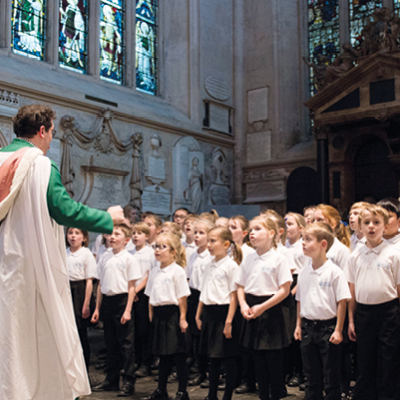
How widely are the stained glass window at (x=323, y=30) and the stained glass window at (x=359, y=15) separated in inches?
16.1

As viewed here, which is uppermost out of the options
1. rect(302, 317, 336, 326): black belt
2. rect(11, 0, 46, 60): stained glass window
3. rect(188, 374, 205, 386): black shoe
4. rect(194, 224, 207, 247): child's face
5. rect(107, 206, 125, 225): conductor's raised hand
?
rect(11, 0, 46, 60): stained glass window

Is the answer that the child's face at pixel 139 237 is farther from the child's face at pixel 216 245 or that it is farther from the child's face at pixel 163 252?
the child's face at pixel 216 245

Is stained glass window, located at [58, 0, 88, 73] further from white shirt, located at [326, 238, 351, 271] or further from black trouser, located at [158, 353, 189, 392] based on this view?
white shirt, located at [326, 238, 351, 271]

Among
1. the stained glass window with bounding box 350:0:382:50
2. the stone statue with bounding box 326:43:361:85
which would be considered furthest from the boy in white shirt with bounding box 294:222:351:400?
the stained glass window with bounding box 350:0:382:50

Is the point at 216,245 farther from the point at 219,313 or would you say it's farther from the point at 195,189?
the point at 195,189

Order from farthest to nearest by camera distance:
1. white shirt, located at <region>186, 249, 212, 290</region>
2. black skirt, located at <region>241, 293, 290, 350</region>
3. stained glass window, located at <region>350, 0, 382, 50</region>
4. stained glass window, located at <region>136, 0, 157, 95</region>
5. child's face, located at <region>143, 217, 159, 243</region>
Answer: stained glass window, located at <region>350, 0, 382, 50</region> < stained glass window, located at <region>136, 0, 157, 95</region> < child's face, located at <region>143, 217, 159, 243</region> < white shirt, located at <region>186, 249, 212, 290</region> < black skirt, located at <region>241, 293, 290, 350</region>

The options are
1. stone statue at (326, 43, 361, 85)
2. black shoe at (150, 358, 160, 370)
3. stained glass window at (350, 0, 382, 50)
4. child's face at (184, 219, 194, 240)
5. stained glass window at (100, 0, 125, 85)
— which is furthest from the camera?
stained glass window at (350, 0, 382, 50)

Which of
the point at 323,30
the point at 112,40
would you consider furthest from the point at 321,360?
the point at 323,30

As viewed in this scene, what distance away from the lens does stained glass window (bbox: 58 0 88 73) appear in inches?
460

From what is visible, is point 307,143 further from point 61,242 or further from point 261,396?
point 61,242

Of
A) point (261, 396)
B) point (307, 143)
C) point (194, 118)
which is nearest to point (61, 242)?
point (261, 396)

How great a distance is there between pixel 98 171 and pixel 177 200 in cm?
246

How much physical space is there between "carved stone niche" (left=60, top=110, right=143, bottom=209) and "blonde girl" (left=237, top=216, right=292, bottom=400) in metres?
6.61

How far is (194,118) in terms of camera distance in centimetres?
1385
